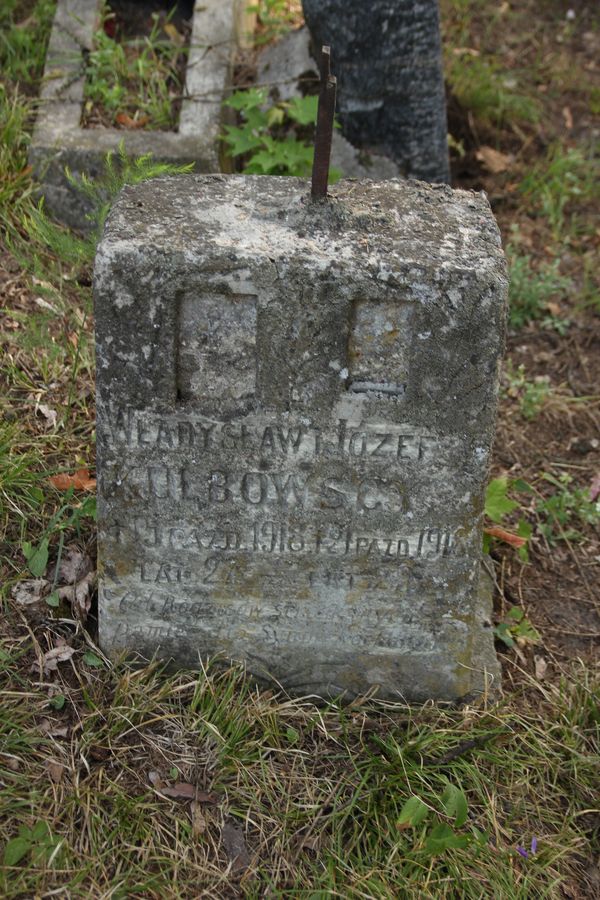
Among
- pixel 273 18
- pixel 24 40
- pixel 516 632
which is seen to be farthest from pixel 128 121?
pixel 516 632

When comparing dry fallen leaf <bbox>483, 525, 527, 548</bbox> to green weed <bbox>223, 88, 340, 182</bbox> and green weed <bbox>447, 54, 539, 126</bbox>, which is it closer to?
green weed <bbox>223, 88, 340, 182</bbox>

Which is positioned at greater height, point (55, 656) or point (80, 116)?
point (80, 116)

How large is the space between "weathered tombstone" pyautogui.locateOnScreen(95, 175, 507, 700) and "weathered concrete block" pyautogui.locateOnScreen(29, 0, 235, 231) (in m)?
1.78

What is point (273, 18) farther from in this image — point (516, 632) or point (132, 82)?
point (516, 632)

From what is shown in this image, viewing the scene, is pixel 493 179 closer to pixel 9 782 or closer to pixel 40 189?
pixel 40 189

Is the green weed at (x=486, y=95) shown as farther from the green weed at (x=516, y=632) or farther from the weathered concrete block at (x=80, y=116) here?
the green weed at (x=516, y=632)

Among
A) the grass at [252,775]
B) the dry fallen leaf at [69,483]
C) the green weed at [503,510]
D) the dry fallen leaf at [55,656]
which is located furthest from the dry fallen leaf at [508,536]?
the dry fallen leaf at [55,656]

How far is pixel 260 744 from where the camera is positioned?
2572mm

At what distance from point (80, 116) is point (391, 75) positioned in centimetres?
135

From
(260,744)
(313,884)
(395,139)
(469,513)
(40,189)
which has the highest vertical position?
(395,139)

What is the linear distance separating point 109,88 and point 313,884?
348cm

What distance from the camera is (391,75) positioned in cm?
A: 431

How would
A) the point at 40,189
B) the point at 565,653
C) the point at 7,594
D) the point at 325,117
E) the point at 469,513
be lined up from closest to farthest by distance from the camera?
the point at 325,117
the point at 469,513
the point at 7,594
the point at 565,653
the point at 40,189

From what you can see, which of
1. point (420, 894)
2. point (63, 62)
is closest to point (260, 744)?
point (420, 894)
